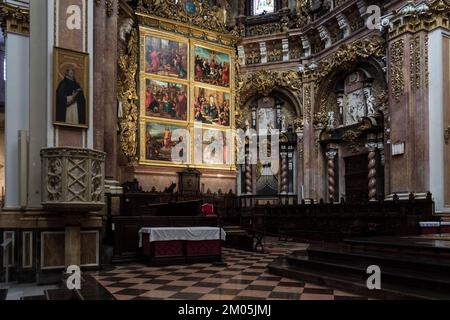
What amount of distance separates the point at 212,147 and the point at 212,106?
1777 millimetres

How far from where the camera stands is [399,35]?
1329cm

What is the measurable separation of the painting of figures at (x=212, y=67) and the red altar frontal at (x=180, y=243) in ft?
32.7

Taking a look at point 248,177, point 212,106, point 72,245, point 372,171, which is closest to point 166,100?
point 212,106

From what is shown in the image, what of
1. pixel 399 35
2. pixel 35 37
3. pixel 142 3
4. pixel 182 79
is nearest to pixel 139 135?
pixel 182 79

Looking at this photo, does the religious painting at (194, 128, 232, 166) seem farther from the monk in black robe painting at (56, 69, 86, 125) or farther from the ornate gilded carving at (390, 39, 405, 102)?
the monk in black robe painting at (56, 69, 86, 125)

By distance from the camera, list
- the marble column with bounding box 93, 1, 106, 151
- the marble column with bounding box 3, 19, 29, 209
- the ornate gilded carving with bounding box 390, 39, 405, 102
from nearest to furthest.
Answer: the marble column with bounding box 3, 19, 29, 209 → the marble column with bounding box 93, 1, 106, 151 → the ornate gilded carving with bounding box 390, 39, 405, 102

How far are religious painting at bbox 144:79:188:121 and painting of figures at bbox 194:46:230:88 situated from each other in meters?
1.12

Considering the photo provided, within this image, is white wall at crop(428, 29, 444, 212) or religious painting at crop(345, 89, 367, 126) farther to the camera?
religious painting at crop(345, 89, 367, 126)

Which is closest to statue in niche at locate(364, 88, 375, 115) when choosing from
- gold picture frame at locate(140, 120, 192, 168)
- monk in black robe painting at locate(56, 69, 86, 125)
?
gold picture frame at locate(140, 120, 192, 168)

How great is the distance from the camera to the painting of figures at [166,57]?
1664cm

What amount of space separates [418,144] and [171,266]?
8.23 meters

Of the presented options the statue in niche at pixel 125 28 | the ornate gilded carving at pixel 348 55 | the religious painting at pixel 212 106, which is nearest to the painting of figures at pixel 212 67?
the religious painting at pixel 212 106

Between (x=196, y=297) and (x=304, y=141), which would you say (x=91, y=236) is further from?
(x=304, y=141)

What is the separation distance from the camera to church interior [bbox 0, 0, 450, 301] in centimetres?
711
